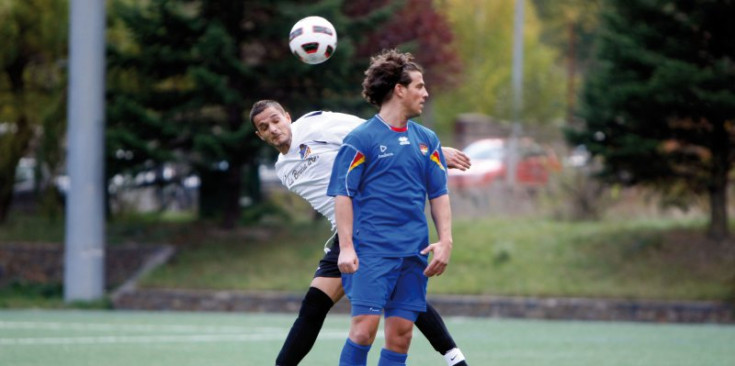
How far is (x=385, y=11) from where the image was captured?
17359 millimetres

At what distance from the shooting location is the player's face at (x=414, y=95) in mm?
6246

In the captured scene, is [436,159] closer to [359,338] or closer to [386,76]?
[386,76]

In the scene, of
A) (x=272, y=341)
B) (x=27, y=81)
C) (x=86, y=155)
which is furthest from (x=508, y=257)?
(x=27, y=81)

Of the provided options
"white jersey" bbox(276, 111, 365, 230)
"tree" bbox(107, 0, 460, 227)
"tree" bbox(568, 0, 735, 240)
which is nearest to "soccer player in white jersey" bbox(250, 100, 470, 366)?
"white jersey" bbox(276, 111, 365, 230)

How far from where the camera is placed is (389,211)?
6.17 meters

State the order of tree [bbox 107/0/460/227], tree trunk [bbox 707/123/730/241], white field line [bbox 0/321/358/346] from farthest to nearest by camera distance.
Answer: tree trunk [bbox 707/123/730/241] < tree [bbox 107/0/460/227] < white field line [bbox 0/321/358/346]

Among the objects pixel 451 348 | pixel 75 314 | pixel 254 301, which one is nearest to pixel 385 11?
pixel 254 301

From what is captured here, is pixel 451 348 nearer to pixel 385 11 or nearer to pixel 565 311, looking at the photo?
pixel 565 311

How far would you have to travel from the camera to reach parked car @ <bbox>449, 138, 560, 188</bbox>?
2493 cm

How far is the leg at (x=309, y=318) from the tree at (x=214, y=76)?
32.2 ft

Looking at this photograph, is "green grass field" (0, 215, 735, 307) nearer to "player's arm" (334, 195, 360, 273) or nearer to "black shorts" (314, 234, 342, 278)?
"black shorts" (314, 234, 342, 278)

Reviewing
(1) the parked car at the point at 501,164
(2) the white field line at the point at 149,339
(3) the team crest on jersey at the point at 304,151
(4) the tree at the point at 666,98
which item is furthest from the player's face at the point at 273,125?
(1) the parked car at the point at 501,164

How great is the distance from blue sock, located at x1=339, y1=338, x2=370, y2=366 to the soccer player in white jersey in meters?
0.69

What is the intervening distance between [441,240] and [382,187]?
Result: 0.43 metres
